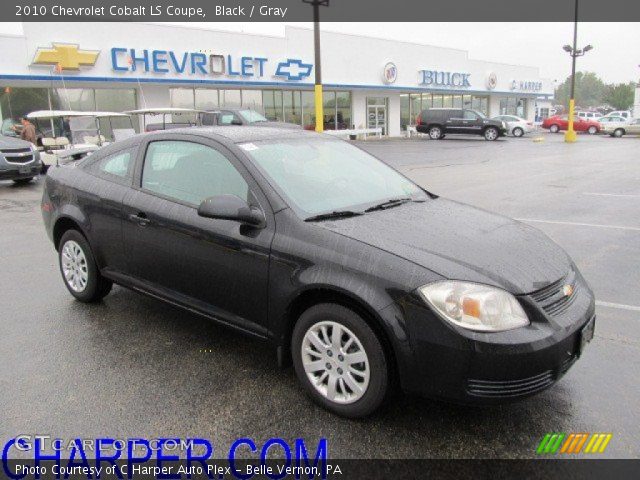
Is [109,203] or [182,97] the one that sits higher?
[182,97]

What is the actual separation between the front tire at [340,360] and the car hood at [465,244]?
46 centimetres

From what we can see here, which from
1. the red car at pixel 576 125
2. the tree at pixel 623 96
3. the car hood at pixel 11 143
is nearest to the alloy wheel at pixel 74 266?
the car hood at pixel 11 143

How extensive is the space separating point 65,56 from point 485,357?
21.8 metres

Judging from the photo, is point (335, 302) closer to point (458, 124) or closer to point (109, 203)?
point (109, 203)

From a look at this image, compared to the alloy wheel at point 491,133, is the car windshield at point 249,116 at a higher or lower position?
higher

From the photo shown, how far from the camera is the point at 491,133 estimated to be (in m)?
32.1

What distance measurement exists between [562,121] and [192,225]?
44.1 metres

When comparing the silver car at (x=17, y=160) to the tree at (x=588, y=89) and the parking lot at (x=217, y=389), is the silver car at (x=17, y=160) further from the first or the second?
the tree at (x=588, y=89)

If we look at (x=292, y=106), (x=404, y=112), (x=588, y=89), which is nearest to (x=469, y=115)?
(x=404, y=112)

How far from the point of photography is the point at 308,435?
2.92 meters

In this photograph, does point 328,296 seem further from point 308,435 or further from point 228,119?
point 228,119

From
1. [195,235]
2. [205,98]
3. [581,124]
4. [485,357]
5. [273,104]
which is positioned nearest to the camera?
A: [485,357]

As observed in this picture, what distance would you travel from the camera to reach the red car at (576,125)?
3972 cm

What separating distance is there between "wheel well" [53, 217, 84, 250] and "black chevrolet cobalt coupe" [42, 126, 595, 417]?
0.89ft
